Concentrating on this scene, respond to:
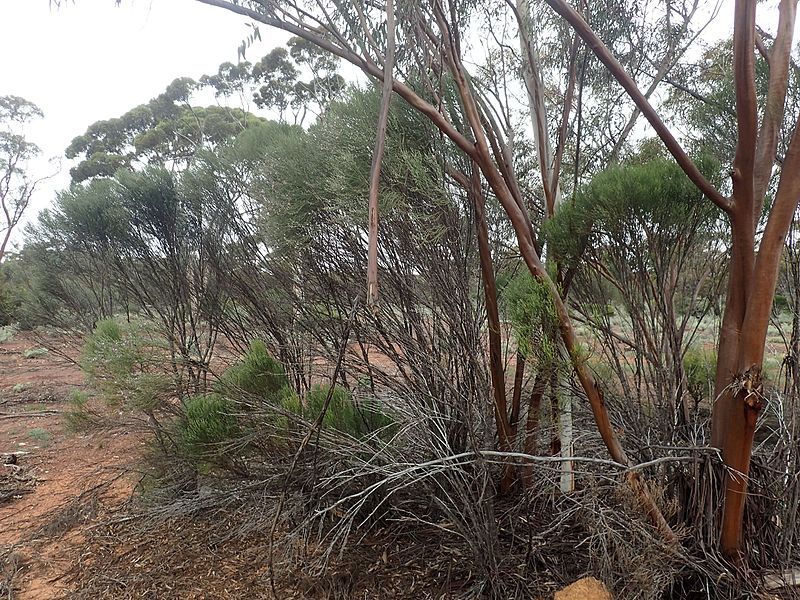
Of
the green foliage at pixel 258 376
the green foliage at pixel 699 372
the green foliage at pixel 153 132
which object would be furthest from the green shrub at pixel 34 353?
the green foliage at pixel 699 372

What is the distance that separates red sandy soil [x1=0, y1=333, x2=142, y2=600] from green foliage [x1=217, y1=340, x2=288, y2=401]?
199cm

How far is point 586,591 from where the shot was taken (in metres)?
2.96

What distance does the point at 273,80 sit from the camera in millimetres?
18000

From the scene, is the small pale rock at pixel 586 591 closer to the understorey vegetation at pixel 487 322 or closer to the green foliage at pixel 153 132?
the understorey vegetation at pixel 487 322

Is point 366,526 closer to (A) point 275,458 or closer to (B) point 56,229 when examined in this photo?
(A) point 275,458

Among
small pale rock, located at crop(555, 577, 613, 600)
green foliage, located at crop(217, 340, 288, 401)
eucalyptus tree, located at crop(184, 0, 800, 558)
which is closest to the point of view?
eucalyptus tree, located at crop(184, 0, 800, 558)

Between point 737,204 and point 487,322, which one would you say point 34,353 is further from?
point 737,204

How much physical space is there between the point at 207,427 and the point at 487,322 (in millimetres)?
2645

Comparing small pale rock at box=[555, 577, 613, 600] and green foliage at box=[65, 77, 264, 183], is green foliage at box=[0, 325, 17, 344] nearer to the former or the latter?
green foliage at box=[65, 77, 264, 183]

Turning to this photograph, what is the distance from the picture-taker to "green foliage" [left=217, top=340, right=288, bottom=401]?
518 cm

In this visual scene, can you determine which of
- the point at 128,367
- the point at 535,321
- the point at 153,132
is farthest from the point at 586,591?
the point at 153,132

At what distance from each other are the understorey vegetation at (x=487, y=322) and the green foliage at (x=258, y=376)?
0.03 meters

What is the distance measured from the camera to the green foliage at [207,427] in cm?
471

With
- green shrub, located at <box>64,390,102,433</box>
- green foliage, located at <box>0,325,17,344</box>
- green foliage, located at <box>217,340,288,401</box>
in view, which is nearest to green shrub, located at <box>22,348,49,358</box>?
green foliage, located at <box>0,325,17,344</box>
